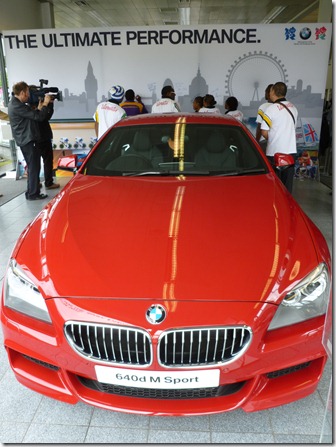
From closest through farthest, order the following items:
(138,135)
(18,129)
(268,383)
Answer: (268,383) → (138,135) → (18,129)

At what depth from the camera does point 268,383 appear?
151 cm

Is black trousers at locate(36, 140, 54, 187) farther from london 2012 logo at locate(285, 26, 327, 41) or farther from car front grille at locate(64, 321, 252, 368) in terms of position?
car front grille at locate(64, 321, 252, 368)

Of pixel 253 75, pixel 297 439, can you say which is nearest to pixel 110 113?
pixel 253 75

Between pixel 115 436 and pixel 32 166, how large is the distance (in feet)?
15.2

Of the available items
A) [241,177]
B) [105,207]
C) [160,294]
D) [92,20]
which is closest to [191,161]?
[241,177]

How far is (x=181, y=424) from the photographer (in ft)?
5.59

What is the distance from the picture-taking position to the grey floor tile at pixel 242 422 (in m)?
1.68

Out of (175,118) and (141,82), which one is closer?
(175,118)

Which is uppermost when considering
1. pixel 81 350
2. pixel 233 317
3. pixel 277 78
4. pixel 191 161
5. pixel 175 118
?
pixel 277 78

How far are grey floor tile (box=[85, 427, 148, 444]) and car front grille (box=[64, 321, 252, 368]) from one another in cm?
46

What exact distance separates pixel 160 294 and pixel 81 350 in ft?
1.18

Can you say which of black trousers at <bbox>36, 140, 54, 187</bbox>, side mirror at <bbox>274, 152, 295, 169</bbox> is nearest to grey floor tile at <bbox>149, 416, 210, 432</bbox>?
side mirror at <bbox>274, 152, 295, 169</bbox>

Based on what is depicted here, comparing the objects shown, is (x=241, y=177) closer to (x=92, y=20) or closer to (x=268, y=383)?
(x=268, y=383)

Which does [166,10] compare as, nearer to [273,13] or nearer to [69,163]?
[273,13]
